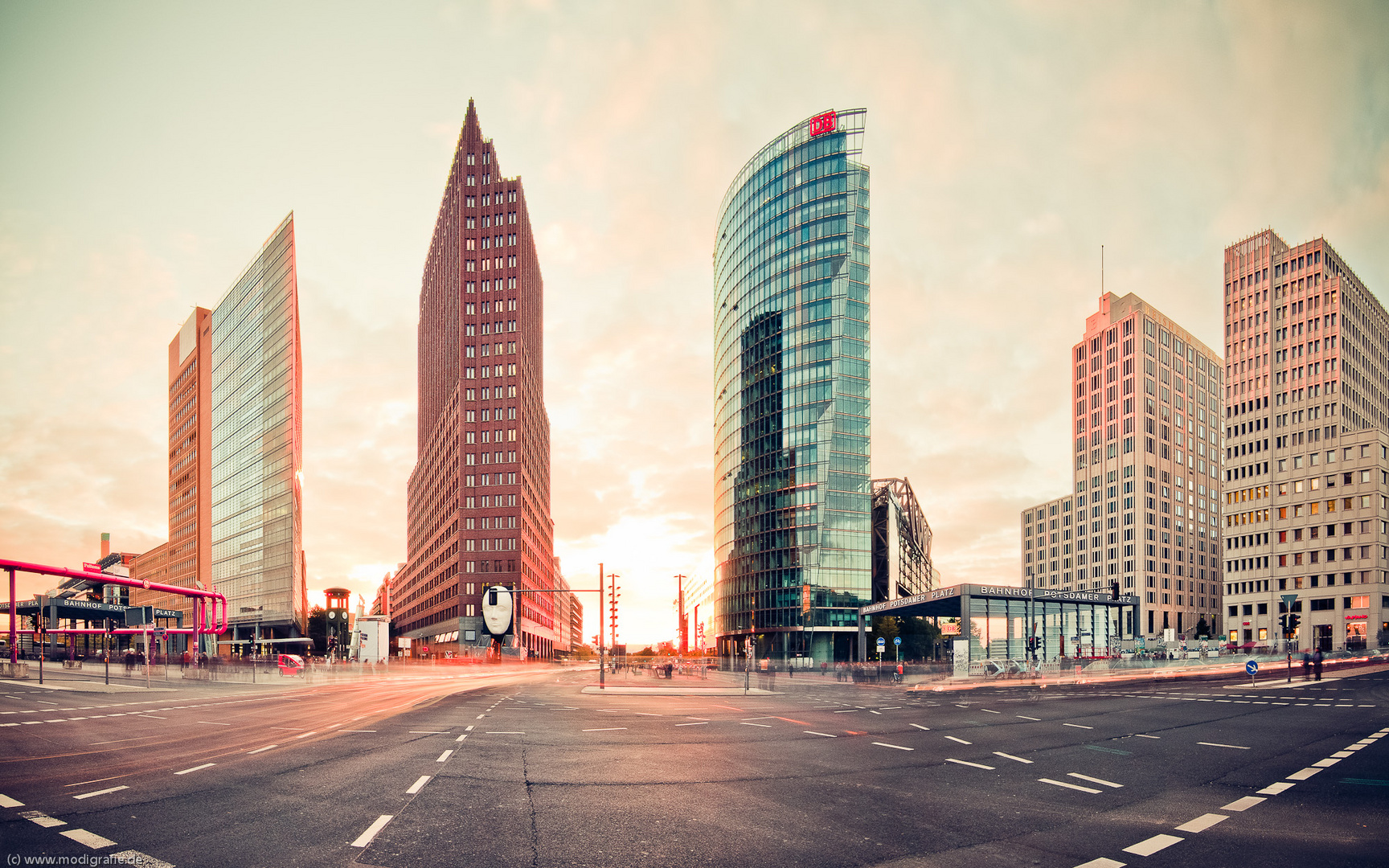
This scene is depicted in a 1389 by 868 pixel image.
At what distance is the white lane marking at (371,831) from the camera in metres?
9.30

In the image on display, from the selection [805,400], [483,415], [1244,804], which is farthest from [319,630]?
[1244,804]

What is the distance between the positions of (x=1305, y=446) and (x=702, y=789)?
150 meters

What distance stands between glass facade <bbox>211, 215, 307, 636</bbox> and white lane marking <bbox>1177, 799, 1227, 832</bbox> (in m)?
133

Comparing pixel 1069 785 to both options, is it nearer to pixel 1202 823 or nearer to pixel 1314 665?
pixel 1202 823

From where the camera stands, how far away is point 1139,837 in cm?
1001

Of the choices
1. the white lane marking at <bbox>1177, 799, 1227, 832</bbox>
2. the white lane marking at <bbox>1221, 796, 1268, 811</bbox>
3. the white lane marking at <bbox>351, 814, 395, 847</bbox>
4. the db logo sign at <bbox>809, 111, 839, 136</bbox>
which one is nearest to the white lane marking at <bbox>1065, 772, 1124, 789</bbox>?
the white lane marking at <bbox>1221, 796, 1268, 811</bbox>

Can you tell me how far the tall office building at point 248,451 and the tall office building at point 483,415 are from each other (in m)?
24.5

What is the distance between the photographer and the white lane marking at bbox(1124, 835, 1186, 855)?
366 inches

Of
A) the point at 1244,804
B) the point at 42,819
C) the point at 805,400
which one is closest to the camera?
the point at 42,819

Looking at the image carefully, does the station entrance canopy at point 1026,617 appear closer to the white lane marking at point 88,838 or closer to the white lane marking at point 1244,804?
the white lane marking at point 1244,804

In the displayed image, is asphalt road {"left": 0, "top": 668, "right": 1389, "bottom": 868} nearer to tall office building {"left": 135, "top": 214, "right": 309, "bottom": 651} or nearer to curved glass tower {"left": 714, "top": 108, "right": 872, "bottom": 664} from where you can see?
curved glass tower {"left": 714, "top": 108, "right": 872, "bottom": 664}

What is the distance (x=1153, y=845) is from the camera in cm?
961

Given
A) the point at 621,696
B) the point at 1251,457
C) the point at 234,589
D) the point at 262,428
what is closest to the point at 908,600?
the point at 621,696

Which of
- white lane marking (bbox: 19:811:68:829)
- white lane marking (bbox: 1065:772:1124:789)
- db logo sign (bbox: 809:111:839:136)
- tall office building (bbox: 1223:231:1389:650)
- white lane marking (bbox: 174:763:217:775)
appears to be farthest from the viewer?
db logo sign (bbox: 809:111:839:136)
